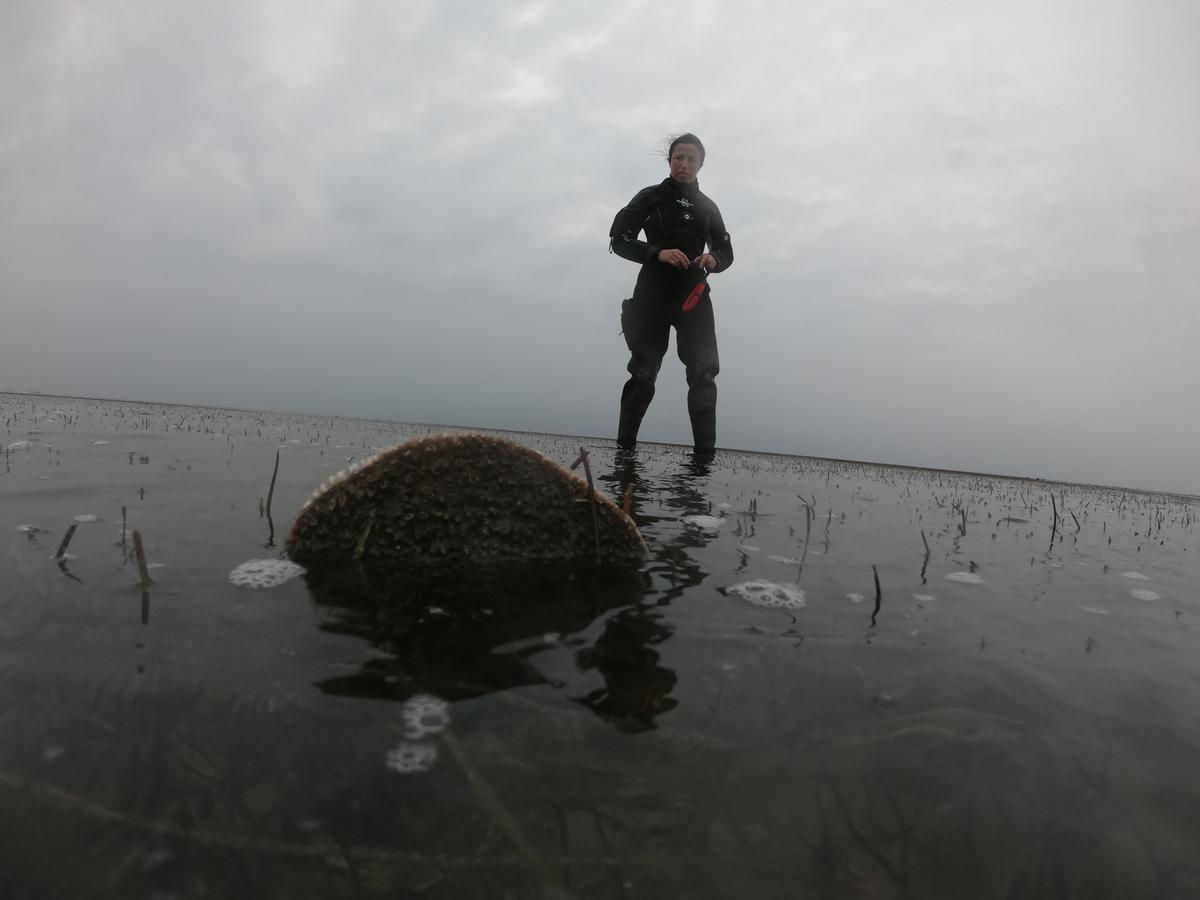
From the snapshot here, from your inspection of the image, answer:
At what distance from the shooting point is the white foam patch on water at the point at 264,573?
2.62 metres

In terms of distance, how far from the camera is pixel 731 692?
1.90 metres

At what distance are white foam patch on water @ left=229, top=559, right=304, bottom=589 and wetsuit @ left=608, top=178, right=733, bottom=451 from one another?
8.07m

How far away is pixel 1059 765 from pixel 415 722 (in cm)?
185

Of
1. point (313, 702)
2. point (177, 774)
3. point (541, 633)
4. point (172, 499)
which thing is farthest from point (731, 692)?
point (172, 499)

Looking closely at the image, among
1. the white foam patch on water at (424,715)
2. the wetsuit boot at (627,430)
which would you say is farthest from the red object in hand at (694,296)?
the white foam patch on water at (424,715)

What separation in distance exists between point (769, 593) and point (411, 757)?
2.02 metres

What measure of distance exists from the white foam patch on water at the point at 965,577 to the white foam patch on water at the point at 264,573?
3.79 m

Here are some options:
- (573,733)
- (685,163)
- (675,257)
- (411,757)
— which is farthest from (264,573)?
(685,163)

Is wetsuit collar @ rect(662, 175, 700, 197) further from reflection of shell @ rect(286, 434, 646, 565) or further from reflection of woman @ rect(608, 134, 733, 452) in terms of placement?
reflection of shell @ rect(286, 434, 646, 565)

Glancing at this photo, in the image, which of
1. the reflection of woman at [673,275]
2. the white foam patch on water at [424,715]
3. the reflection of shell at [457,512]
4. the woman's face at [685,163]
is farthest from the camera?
the reflection of woman at [673,275]

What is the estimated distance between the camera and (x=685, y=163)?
9.85m

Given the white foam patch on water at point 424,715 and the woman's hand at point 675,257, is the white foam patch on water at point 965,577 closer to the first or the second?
the white foam patch on water at point 424,715

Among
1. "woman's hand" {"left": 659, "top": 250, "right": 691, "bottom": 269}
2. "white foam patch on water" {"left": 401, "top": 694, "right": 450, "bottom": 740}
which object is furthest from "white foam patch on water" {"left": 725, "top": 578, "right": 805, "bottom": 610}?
"woman's hand" {"left": 659, "top": 250, "right": 691, "bottom": 269}

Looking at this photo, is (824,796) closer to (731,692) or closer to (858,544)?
(731,692)
